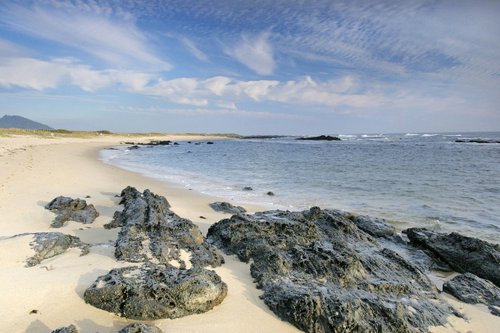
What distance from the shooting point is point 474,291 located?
5.84 m

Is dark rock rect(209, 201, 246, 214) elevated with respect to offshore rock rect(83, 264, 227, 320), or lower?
lower

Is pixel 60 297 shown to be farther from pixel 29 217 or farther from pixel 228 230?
pixel 29 217

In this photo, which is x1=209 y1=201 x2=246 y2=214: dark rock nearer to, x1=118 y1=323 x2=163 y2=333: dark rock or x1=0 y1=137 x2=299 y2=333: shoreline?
x1=0 y1=137 x2=299 y2=333: shoreline

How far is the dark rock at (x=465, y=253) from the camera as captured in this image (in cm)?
681

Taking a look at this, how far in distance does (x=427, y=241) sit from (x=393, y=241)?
0.88 m

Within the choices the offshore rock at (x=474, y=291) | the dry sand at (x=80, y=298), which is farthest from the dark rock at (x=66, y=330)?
the offshore rock at (x=474, y=291)

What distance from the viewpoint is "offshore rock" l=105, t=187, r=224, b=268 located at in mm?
5500

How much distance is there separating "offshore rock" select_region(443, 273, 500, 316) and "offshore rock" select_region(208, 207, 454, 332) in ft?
1.25

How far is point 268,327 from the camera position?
4355mm

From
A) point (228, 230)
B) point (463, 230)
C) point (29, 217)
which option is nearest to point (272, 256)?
point (228, 230)

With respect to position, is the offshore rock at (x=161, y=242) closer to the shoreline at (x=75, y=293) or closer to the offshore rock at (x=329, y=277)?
the shoreline at (x=75, y=293)

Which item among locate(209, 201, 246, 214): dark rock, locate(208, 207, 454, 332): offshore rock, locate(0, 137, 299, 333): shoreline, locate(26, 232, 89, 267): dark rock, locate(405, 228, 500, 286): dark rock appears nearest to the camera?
locate(0, 137, 299, 333): shoreline

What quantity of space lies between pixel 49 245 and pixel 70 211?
138 inches

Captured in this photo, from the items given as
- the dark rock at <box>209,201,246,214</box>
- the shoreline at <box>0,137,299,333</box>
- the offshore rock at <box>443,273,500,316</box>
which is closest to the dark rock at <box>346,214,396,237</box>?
the offshore rock at <box>443,273,500,316</box>
